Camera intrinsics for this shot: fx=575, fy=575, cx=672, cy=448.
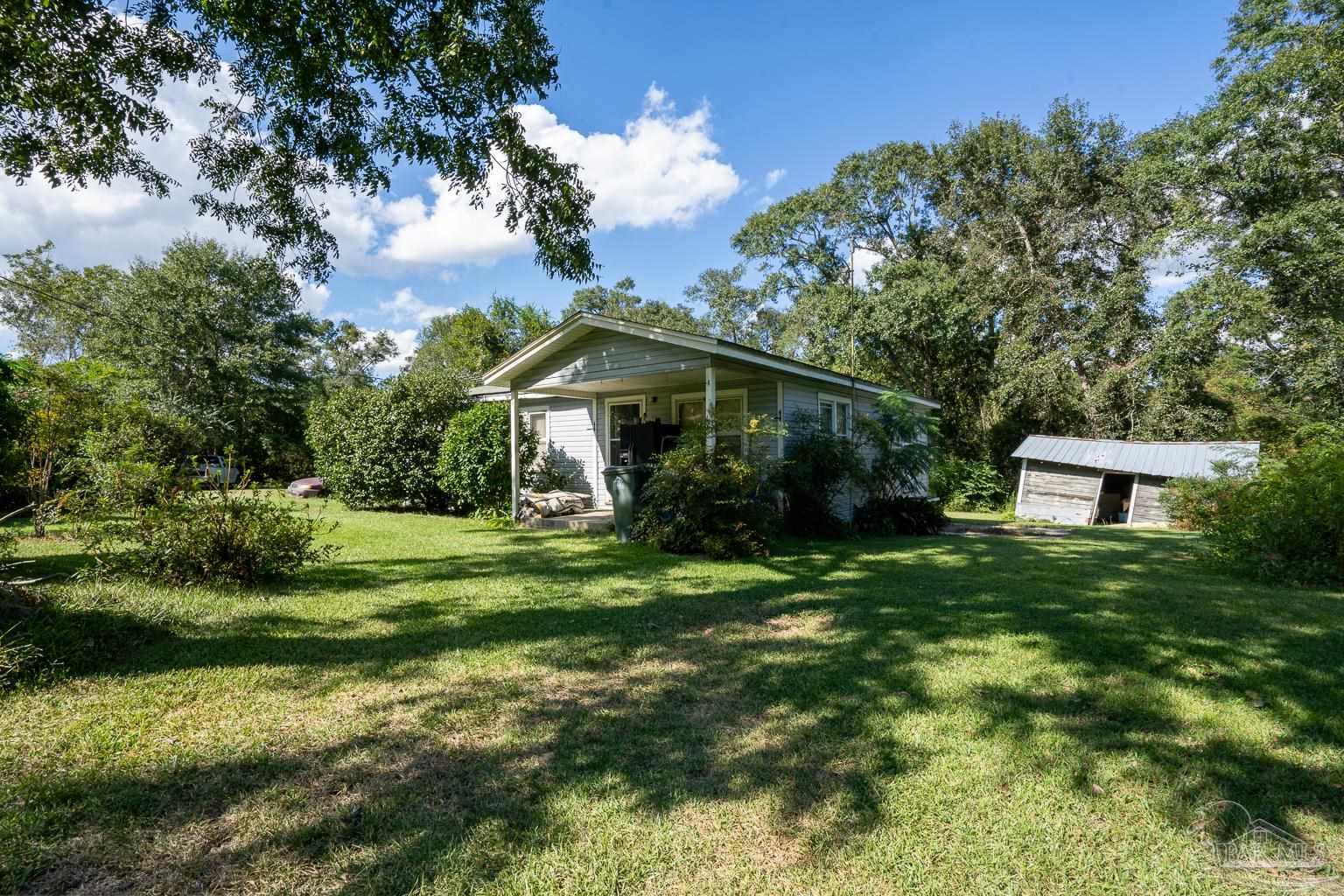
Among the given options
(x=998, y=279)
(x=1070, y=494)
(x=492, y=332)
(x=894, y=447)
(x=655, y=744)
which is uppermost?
(x=492, y=332)

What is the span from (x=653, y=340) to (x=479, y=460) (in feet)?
17.9

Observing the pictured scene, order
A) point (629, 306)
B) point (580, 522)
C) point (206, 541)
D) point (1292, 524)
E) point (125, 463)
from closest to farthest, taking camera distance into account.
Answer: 1. point (206, 541)
2. point (125, 463)
3. point (1292, 524)
4. point (580, 522)
5. point (629, 306)

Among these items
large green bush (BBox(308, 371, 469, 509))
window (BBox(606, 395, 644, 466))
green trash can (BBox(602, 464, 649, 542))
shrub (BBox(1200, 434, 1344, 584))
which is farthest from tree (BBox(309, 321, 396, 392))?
shrub (BBox(1200, 434, 1344, 584))

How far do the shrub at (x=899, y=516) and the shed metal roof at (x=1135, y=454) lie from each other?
23.4 ft

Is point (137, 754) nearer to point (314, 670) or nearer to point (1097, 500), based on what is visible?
point (314, 670)

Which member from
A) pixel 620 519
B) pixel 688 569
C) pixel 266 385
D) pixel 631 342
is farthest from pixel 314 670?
pixel 266 385

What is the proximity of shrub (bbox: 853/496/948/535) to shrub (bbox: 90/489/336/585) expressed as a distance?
929 cm

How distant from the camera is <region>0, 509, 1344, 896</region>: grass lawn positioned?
1.96 m

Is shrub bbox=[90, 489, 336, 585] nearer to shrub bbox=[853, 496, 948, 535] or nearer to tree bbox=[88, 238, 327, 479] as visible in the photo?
shrub bbox=[853, 496, 948, 535]

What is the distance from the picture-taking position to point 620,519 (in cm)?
944

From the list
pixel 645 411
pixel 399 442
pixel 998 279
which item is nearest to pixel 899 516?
pixel 645 411

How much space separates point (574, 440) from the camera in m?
13.8

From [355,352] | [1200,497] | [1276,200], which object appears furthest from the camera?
[355,352]

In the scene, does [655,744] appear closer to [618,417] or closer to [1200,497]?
[618,417]
